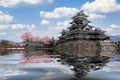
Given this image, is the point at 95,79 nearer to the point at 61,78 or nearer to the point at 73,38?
the point at 61,78

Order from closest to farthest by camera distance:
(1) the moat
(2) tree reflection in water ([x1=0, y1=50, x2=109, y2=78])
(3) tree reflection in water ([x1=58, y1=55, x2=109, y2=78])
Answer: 1. (1) the moat
2. (3) tree reflection in water ([x1=58, y1=55, x2=109, y2=78])
3. (2) tree reflection in water ([x1=0, y1=50, x2=109, y2=78])

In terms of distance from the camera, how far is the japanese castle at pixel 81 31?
128000 millimetres

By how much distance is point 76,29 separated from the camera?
13275cm

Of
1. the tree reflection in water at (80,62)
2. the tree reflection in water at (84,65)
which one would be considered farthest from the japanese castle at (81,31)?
the tree reflection in water at (84,65)

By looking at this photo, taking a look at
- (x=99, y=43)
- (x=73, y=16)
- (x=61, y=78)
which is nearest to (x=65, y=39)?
(x=73, y=16)

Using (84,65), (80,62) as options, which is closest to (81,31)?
(80,62)

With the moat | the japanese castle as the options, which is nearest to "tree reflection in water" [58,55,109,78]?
the moat

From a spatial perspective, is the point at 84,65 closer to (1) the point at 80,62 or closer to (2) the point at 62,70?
(2) the point at 62,70

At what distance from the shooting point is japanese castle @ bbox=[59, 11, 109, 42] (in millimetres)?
128000

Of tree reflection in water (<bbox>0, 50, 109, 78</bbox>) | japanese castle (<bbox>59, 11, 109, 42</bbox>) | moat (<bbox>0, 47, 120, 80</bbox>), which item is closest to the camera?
moat (<bbox>0, 47, 120, 80</bbox>)

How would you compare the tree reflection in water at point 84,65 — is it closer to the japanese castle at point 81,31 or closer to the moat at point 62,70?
the moat at point 62,70

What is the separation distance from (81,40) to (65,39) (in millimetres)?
17314

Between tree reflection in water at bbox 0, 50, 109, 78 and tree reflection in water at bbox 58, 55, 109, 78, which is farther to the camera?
tree reflection in water at bbox 0, 50, 109, 78

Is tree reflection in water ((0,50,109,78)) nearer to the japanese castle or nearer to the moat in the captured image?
the moat
